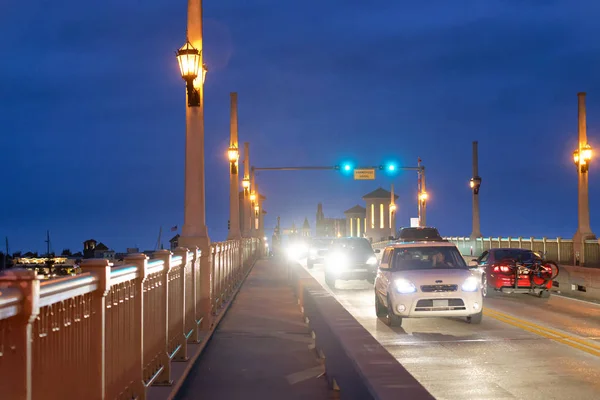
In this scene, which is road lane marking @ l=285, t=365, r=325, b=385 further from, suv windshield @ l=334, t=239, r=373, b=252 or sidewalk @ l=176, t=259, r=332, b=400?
suv windshield @ l=334, t=239, r=373, b=252

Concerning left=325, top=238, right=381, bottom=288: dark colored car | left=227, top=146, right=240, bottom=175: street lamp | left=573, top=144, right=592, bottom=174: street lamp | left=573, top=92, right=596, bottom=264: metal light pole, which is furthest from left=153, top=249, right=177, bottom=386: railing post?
left=573, top=144, right=592, bottom=174: street lamp

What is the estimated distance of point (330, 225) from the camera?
19325cm

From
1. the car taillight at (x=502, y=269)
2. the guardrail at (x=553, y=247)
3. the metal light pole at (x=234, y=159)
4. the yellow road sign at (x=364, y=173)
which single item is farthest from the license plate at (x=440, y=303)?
the yellow road sign at (x=364, y=173)

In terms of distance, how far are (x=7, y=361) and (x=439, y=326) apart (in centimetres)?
1363

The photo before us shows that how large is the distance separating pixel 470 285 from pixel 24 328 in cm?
1306

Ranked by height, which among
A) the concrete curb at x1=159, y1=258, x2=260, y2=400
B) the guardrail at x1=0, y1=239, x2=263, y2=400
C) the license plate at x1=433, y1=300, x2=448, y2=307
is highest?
the guardrail at x1=0, y1=239, x2=263, y2=400

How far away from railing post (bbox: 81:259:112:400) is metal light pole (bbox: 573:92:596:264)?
1146 inches

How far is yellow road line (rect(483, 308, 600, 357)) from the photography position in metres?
13.3

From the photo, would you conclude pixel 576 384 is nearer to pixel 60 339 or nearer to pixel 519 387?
pixel 519 387

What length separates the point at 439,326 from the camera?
54.6 feet

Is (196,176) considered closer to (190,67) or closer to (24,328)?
(190,67)

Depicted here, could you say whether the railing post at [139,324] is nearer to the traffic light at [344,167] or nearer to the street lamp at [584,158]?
the street lamp at [584,158]

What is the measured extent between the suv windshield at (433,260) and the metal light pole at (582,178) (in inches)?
662

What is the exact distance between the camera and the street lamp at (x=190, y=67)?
1411 centimetres
